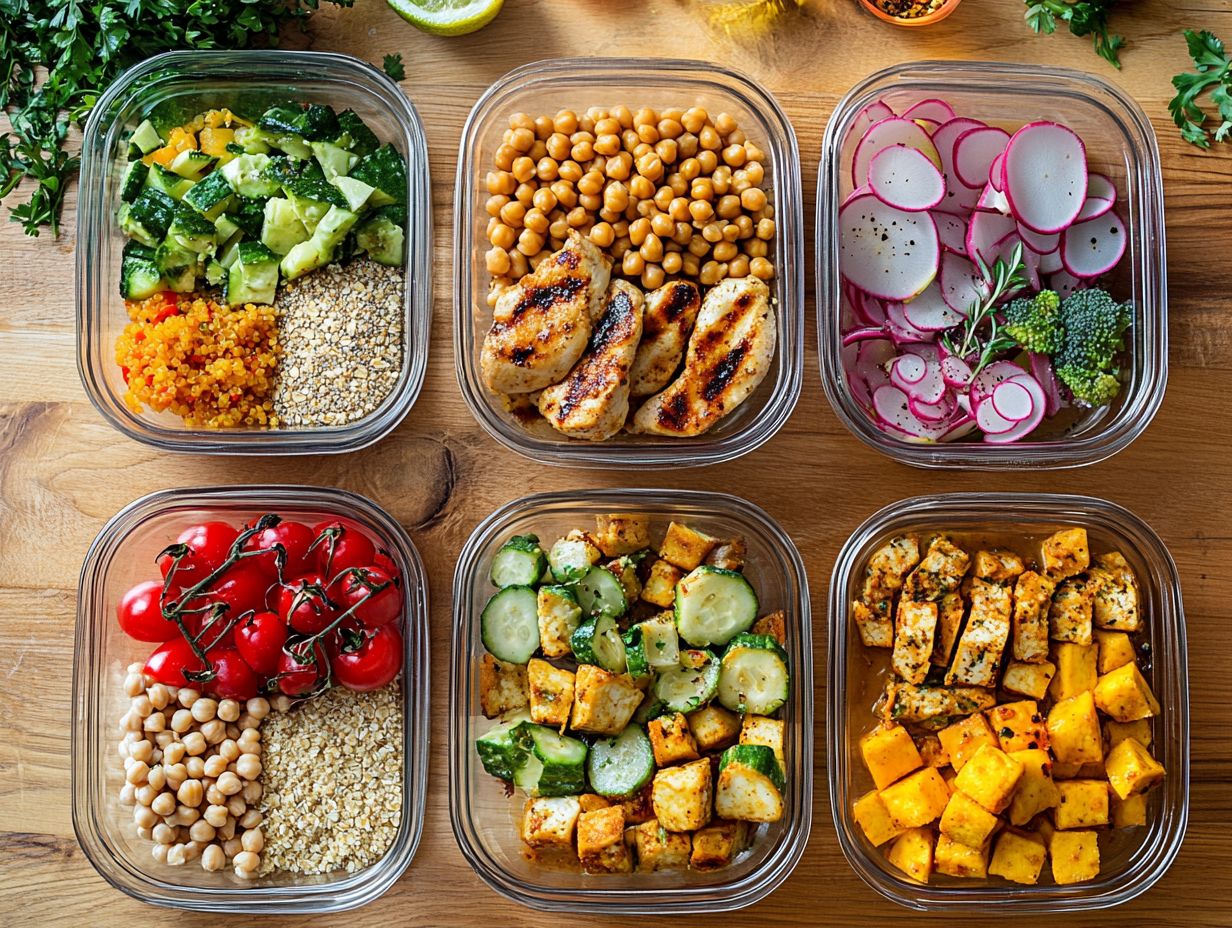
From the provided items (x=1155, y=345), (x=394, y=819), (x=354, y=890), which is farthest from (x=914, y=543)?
(x=354, y=890)

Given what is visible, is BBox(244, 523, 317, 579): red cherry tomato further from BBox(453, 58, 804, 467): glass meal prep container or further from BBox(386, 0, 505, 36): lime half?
BBox(386, 0, 505, 36): lime half

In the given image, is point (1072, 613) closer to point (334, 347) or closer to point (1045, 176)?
point (1045, 176)

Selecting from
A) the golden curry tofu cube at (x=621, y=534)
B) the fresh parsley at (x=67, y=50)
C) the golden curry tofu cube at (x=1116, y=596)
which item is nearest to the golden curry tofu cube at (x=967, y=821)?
the golden curry tofu cube at (x=1116, y=596)

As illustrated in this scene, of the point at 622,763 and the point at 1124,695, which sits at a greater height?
the point at 1124,695

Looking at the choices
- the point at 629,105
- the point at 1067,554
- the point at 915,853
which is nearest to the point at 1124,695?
the point at 1067,554

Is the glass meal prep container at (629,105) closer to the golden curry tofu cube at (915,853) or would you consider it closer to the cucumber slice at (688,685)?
the cucumber slice at (688,685)
